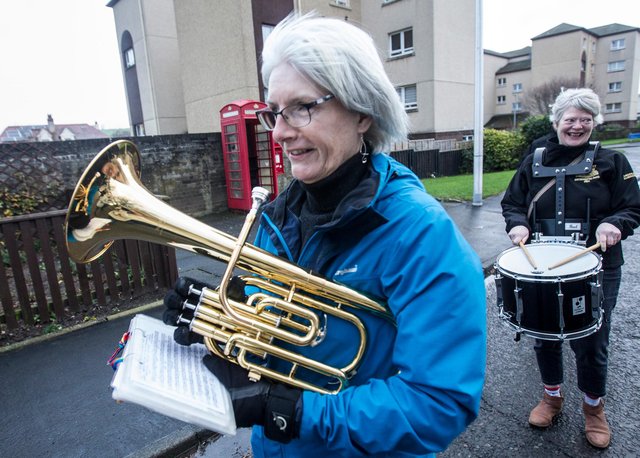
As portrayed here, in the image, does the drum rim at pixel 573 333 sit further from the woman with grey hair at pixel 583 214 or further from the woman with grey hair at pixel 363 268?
the woman with grey hair at pixel 363 268

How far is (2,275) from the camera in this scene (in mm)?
3996

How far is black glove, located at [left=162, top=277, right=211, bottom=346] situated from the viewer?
4.42ft

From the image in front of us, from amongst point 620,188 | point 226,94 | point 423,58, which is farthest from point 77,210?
point 423,58

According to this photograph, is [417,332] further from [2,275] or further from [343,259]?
[2,275]

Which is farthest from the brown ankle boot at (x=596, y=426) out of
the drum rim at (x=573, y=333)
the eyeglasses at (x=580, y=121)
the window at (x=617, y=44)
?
the window at (x=617, y=44)

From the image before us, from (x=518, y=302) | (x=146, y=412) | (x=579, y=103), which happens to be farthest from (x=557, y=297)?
(x=146, y=412)

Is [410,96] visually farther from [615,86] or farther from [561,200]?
[615,86]

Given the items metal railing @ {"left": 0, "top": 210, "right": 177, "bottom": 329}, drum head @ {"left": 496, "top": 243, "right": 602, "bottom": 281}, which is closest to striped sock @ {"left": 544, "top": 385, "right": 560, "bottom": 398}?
drum head @ {"left": 496, "top": 243, "right": 602, "bottom": 281}

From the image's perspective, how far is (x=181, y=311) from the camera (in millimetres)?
1391

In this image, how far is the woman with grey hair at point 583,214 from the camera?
2645 mm

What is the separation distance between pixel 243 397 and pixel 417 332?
1.83 ft

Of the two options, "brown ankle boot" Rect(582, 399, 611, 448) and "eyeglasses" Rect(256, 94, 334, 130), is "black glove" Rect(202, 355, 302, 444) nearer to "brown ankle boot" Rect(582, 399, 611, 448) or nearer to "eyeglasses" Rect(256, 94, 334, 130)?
"eyeglasses" Rect(256, 94, 334, 130)

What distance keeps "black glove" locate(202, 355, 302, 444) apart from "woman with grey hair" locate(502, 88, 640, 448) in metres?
2.22

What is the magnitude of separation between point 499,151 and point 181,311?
18669 millimetres
